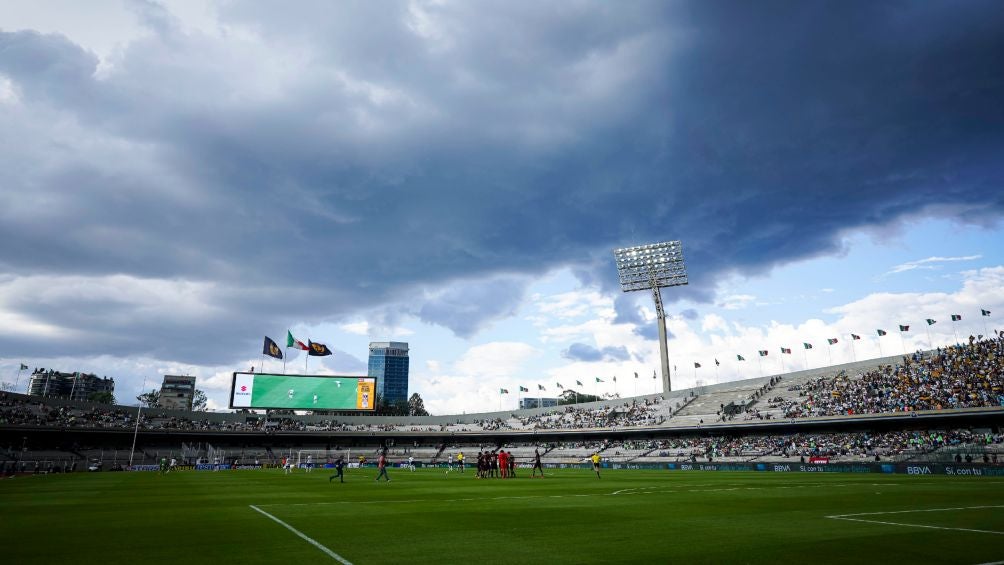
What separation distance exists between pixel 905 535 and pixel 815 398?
6484 cm

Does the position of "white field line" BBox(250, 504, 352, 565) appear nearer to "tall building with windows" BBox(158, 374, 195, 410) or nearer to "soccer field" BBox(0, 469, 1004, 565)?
"soccer field" BBox(0, 469, 1004, 565)

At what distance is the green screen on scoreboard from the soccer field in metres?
70.6

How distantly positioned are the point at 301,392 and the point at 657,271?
201 ft

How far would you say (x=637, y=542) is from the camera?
452 inches

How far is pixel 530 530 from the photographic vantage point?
530 inches

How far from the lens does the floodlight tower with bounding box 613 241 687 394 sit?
87.9 meters

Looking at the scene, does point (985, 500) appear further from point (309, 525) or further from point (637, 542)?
point (309, 525)

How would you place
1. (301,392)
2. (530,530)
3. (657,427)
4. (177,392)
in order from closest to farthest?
(530,530), (657,427), (301,392), (177,392)

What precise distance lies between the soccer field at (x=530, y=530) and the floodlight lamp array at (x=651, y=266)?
6785 cm

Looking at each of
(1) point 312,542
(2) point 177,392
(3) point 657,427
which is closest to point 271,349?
(3) point 657,427

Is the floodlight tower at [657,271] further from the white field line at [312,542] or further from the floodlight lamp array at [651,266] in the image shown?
the white field line at [312,542]

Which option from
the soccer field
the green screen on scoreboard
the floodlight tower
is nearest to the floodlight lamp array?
the floodlight tower

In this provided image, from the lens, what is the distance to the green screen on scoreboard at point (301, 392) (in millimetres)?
89375

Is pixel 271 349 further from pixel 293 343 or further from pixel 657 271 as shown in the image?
pixel 657 271
